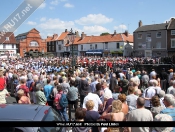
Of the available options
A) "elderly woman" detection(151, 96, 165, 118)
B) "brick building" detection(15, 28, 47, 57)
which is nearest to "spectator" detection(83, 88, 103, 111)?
"elderly woman" detection(151, 96, 165, 118)

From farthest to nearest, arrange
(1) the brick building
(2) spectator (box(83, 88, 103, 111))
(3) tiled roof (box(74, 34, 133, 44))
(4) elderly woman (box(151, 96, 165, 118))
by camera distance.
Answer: (3) tiled roof (box(74, 34, 133, 44))
(1) the brick building
(2) spectator (box(83, 88, 103, 111))
(4) elderly woman (box(151, 96, 165, 118))

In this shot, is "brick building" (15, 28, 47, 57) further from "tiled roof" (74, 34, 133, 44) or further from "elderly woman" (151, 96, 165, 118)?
"tiled roof" (74, 34, 133, 44)

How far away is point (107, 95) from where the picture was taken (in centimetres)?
538

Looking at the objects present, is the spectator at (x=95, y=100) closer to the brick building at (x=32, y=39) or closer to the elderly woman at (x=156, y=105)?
the elderly woman at (x=156, y=105)

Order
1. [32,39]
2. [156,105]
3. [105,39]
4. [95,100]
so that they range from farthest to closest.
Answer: [105,39] < [32,39] < [95,100] < [156,105]

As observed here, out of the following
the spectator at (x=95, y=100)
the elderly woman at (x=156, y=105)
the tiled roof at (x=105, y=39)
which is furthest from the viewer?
the tiled roof at (x=105, y=39)

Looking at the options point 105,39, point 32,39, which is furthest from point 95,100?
point 105,39

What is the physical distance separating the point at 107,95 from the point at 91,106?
4.38 feet

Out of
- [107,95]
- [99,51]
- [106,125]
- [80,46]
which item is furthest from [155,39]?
[106,125]

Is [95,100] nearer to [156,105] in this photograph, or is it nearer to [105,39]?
[156,105]

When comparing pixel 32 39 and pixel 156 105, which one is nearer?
pixel 156 105

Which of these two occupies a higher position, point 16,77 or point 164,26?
point 164,26

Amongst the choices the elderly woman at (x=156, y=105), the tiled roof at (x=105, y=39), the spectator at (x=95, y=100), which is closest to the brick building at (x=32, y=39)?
the spectator at (x=95, y=100)

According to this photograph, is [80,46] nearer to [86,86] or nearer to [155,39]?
[155,39]
